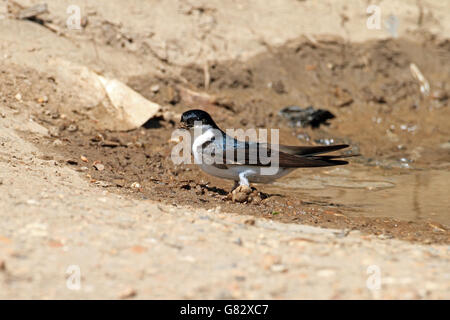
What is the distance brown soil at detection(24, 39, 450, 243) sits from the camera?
5309 millimetres

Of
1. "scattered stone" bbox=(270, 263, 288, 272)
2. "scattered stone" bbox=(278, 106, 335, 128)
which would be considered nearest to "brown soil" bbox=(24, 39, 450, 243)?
"scattered stone" bbox=(278, 106, 335, 128)

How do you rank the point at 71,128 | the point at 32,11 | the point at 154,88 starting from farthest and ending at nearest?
1. the point at 154,88
2. the point at 32,11
3. the point at 71,128

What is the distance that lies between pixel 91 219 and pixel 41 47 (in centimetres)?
447

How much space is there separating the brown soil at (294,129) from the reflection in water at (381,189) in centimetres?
24

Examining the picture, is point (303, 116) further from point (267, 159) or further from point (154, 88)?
point (267, 159)

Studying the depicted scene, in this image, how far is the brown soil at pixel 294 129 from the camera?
531 centimetres

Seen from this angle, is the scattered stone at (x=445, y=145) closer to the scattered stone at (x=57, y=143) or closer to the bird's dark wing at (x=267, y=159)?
the bird's dark wing at (x=267, y=159)

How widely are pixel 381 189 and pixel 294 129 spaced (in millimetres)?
2220

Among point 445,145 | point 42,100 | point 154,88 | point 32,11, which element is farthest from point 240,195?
point 445,145

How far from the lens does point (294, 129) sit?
8.51 meters

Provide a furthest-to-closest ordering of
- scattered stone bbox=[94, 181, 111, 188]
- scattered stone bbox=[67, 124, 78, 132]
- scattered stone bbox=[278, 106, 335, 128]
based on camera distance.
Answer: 1. scattered stone bbox=[278, 106, 335, 128]
2. scattered stone bbox=[67, 124, 78, 132]
3. scattered stone bbox=[94, 181, 111, 188]

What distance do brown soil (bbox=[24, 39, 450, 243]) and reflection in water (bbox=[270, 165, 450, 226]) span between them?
9.4 inches

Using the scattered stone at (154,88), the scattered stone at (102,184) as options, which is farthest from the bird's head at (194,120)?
the scattered stone at (154,88)

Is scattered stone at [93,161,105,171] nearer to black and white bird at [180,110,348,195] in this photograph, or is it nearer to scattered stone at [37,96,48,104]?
black and white bird at [180,110,348,195]
